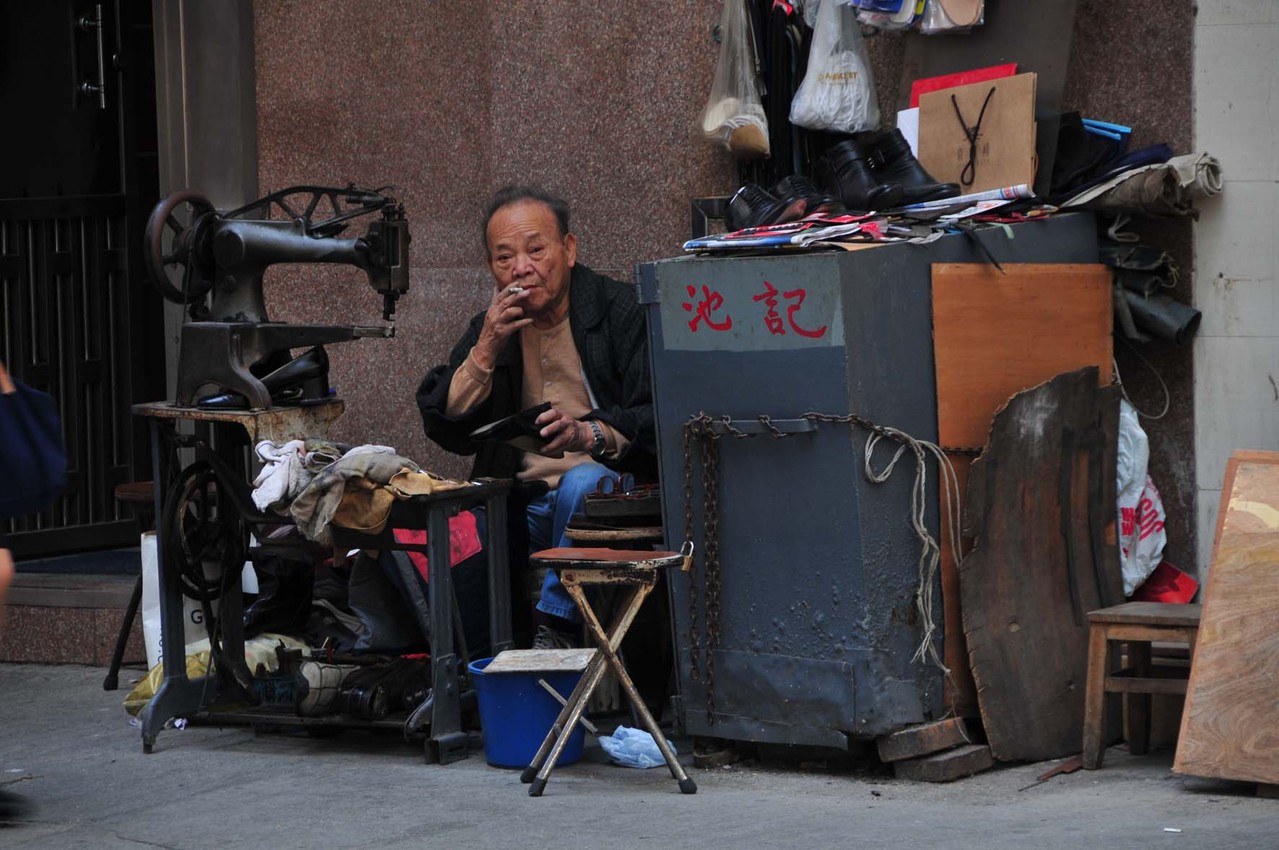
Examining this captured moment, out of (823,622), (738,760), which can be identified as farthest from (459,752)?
(823,622)

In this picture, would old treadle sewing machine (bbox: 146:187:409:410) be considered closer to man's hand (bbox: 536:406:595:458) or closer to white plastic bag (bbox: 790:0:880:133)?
man's hand (bbox: 536:406:595:458)

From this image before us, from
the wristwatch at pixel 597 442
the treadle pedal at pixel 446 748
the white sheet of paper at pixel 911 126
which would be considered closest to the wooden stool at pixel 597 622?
the treadle pedal at pixel 446 748

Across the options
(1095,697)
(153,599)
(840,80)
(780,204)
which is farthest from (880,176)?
(153,599)

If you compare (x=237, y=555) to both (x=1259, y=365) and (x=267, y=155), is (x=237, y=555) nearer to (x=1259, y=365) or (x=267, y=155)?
(x=267, y=155)

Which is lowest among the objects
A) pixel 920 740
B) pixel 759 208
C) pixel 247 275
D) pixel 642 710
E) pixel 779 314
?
pixel 920 740

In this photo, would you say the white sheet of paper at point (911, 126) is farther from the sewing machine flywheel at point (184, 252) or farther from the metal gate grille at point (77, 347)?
the metal gate grille at point (77, 347)

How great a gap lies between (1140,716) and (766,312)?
1596 mm

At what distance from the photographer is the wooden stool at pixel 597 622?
4.85m

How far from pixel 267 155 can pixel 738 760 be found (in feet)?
11.1

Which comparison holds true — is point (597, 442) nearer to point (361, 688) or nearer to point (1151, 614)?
point (361, 688)

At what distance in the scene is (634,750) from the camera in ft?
17.2

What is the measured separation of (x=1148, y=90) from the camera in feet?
18.7

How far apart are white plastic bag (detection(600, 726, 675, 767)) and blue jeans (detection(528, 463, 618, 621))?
0.49m

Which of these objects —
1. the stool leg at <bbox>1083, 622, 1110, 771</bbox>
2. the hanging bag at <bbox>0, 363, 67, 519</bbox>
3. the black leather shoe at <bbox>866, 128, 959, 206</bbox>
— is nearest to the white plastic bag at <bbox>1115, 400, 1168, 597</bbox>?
the stool leg at <bbox>1083, 622, 1110, 771</bbox>
